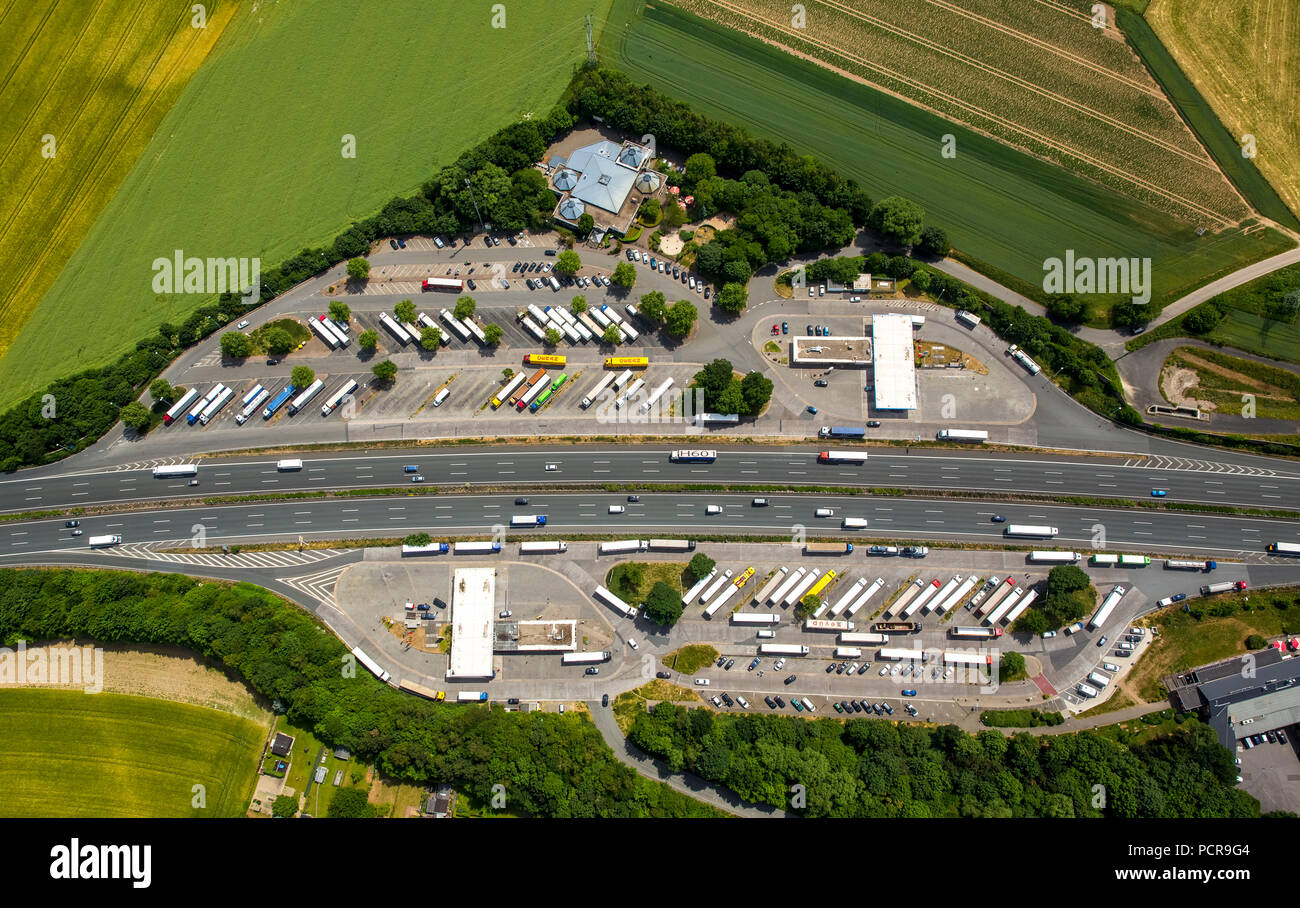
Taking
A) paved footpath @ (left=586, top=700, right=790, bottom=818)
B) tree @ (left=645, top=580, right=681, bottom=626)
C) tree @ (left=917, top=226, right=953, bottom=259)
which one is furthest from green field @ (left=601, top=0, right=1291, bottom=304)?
paved footpath @ (left=586, top=700, right=790, bottom=818)

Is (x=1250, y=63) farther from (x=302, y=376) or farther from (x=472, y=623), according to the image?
(x=302, y=376)

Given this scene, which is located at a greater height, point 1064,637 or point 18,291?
point 18,291

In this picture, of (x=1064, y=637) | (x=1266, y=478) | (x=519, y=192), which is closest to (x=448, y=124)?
(x=519, y=192)

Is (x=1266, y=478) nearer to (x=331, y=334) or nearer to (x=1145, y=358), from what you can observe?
(x=1145, y=358)

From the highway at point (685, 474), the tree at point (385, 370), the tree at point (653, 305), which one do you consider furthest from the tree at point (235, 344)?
the tree at point (653, 305)

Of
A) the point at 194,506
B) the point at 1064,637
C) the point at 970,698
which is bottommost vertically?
the point at 970,698

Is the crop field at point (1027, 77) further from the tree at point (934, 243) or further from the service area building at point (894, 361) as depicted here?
the service area building at point (894, 361)

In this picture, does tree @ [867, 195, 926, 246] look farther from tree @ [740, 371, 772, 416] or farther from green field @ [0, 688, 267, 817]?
green field @ [0, 688, 267, 817]
